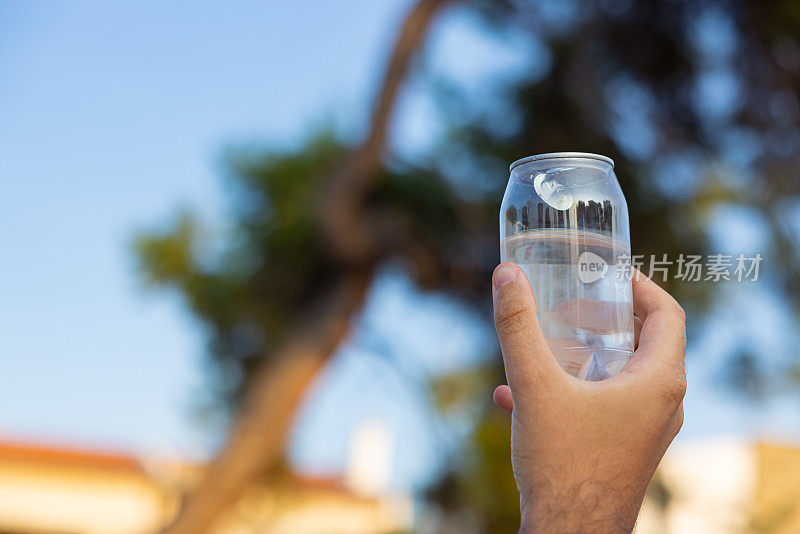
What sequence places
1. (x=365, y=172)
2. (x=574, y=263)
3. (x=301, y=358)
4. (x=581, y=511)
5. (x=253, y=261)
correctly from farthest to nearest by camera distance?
(x=253, y=261) < (x=301, y=358) < (x=365, y=172) < (x=574, y=263) < (x=581, y=511)

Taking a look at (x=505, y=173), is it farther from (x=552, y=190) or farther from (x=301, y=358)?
(x=552, y=190)

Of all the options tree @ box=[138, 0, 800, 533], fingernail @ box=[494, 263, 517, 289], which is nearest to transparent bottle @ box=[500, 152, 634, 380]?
fingernail @ box=[494, 263, 517, 289]

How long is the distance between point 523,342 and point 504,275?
0.12 meters

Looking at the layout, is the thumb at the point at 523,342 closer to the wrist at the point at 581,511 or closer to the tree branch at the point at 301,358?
the wrist at the point at 581,511

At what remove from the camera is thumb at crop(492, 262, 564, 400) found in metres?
1.19

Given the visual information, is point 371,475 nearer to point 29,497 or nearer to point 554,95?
point 29,497

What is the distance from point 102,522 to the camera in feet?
54.1

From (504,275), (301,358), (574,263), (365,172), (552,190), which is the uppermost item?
(365,172)

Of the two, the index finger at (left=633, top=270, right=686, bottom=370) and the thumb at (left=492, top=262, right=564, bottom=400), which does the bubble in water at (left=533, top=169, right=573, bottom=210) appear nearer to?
the index finger at (left=633, top=270, right=686, bottom=370)

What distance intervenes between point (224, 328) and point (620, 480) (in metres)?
8.24

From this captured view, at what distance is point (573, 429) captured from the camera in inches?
47.2

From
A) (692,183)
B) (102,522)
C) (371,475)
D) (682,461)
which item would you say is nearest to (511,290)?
(692,183)

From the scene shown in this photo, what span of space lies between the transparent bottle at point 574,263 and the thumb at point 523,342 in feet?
0.91

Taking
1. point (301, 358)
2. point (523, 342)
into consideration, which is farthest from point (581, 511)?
point (301, 358)
